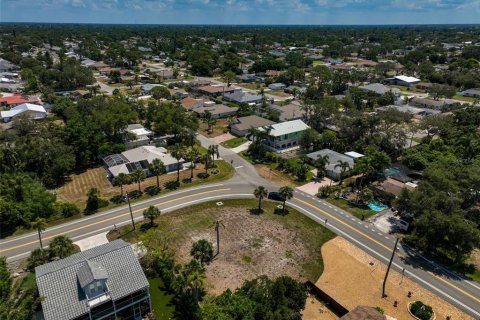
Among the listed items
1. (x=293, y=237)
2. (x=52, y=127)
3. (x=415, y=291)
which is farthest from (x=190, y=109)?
(x=415, y=291)

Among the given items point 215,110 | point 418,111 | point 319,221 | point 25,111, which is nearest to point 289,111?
point 215,110

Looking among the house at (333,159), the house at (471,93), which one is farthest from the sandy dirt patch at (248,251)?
the house at (471,93)

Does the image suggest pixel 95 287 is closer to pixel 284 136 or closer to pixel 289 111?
pixel 284 136

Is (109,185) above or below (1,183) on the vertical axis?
below

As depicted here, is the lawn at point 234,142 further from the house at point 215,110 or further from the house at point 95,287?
the house at point 95,287

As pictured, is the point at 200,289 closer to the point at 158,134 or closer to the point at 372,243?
the point at 372,243

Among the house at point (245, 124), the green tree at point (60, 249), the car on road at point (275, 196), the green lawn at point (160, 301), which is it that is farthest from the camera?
the house at point (245, 124)
